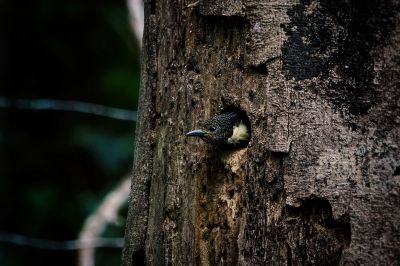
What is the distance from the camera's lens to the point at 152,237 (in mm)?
2352

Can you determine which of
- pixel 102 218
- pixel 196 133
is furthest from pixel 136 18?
→ pixel 196 133

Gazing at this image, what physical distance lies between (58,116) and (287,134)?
15.2ft

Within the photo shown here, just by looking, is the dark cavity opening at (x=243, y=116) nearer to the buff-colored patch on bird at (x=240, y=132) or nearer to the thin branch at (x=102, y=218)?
the buff-colored patch on bird at (x=240, y=132)

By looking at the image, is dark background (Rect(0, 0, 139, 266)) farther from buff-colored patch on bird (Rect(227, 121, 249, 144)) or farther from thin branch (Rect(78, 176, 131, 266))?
buff-colored patch on bird (Rect(227, 121, 249, 144))

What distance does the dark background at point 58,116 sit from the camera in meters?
6.02

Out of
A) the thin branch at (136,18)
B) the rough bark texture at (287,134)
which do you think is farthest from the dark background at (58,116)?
the rough bark texture at (287,134)

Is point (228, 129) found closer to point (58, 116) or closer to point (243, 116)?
point (243, 116)

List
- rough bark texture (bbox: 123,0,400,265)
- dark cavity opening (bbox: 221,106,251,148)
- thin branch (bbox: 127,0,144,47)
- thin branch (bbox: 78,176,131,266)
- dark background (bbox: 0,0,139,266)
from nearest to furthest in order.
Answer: rough bark texture (bbox: 123,0,400,265)
dark cavity opening (bbox: 221,106,251,148)
thin branch (bbox: 78,176,131,266)
thin branch (bbox: 127,0,144,47)
dark background (bbox: 0,0,139,266)

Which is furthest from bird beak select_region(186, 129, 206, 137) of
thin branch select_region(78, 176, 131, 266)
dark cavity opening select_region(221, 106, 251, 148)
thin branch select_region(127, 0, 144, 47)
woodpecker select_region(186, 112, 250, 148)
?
thin branch select_region(127, 0, 144, 47)

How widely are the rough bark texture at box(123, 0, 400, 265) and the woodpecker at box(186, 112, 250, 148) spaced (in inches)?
1.3

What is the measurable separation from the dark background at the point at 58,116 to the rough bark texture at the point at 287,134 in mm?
3738

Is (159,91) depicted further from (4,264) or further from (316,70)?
(4,264)

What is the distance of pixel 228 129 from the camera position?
2.10 meters

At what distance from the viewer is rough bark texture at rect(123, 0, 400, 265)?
74.9 inches
